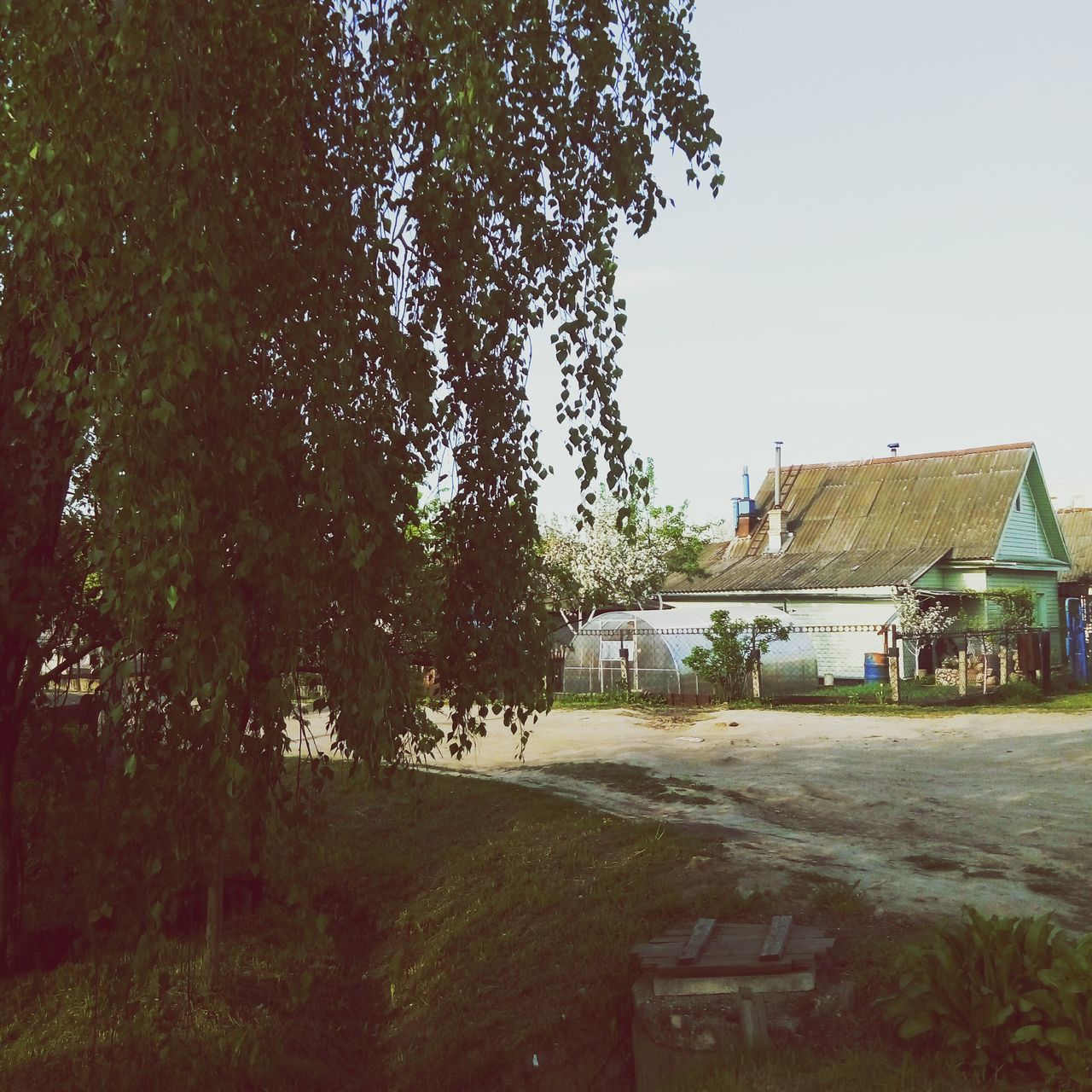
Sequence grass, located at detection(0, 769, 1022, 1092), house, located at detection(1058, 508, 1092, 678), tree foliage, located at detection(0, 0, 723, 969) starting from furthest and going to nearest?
house, located at detection(1058, 508, 1092, 678), grass, located at detection(0, 769, 1022, 1092), tree foliage, located at detection(0, 0, 723, 969)

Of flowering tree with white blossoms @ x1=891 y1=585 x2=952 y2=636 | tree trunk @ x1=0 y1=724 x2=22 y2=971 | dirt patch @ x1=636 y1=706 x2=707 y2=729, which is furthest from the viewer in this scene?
flowering tree with white blossoms @ x1=891 y1=585 x2=952 y2=636

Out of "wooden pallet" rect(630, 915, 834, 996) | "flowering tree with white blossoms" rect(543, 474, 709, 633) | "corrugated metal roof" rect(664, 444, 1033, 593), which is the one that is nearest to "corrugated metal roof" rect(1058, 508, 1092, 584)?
"corrugated metal roof" rect(664, 444, 1033, 593)

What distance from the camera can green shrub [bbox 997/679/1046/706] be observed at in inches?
876

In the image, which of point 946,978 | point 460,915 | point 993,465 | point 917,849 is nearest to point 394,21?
point 946,978

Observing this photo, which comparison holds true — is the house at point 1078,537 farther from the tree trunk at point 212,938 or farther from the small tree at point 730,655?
the tree trunk at point 212,938

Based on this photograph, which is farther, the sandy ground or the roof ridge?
the roof ridge

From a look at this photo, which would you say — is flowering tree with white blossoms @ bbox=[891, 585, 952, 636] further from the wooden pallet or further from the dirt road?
the wooden pallet

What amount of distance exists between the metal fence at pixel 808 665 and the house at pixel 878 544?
1.52 meters

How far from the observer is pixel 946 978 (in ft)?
17.9

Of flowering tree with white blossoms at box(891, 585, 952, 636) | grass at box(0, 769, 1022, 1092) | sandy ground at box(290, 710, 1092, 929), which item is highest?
flowering tree with white blossoms at box(891, 585, 952, 636)

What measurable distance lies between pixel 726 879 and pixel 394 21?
6.08 m

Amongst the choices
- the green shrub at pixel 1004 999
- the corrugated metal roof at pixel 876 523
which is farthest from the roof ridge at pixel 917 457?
the green shrub at pixel 1004 999

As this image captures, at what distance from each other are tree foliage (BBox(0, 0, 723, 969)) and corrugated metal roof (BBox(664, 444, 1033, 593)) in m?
22.8

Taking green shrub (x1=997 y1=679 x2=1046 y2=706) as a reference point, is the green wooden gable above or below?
above
